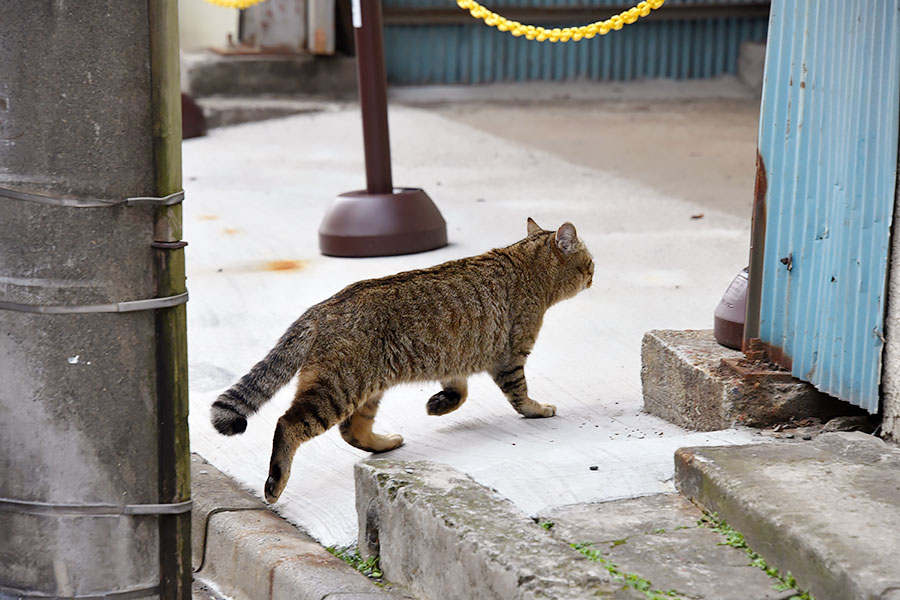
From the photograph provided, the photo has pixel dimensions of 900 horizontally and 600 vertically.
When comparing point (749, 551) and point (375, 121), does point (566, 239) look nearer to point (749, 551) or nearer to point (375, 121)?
point (749, 551)

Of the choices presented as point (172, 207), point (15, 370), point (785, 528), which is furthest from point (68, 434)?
point (785, 528)

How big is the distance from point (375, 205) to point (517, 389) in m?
2.81

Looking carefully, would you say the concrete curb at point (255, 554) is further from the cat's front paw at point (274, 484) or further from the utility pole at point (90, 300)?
the utility pole at point (90, 300)

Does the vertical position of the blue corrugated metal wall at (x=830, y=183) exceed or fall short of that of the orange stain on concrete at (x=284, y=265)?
it exceeds it

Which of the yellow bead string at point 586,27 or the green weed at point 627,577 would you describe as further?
the yellow bead string at point 586,27

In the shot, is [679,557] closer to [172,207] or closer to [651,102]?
[172,207]

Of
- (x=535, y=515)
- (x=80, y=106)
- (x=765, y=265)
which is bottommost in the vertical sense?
(x=535, y=515)

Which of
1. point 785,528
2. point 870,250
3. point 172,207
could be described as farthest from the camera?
point 870,250

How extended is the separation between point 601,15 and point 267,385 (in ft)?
34.5

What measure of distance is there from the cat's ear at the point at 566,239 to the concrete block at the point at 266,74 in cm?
854

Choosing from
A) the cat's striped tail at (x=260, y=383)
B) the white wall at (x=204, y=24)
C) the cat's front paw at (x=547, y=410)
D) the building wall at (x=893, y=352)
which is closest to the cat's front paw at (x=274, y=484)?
the cat's striped tail at (x=260, y=383)

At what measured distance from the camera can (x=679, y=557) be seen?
2.78 metres

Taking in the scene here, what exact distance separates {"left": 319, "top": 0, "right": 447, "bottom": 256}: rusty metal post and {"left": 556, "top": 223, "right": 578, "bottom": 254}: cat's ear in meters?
2.41

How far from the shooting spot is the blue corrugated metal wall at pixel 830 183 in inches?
128
